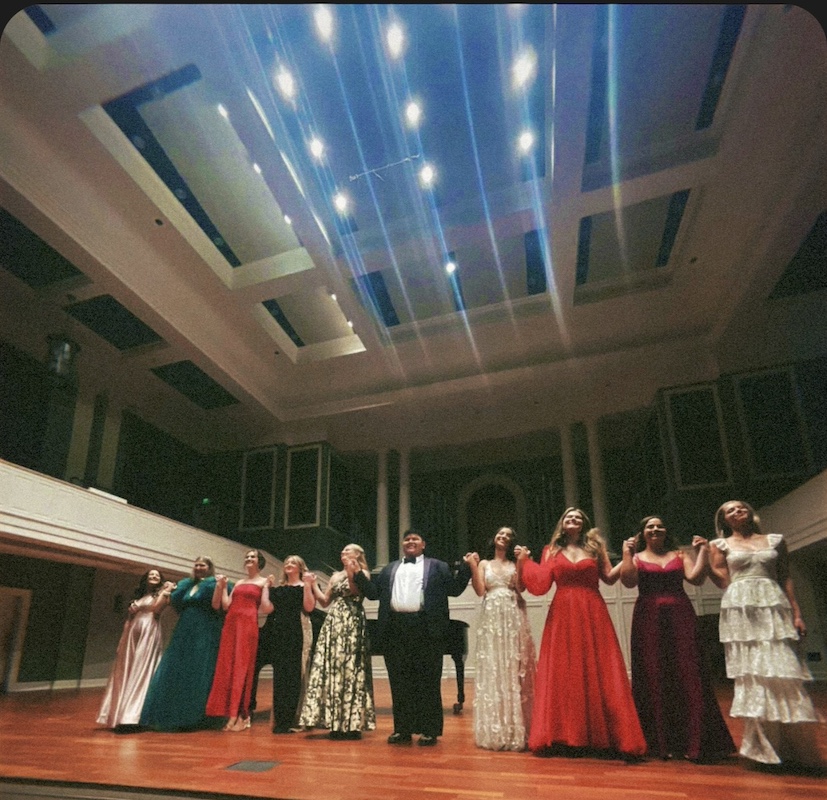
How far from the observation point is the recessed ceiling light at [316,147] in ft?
23.1

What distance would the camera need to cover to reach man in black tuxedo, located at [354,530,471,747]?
3672 millimetres

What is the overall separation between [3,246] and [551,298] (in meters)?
7.79

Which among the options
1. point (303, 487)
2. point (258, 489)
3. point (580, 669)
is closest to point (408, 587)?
point (580, 669)

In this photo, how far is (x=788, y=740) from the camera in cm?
286

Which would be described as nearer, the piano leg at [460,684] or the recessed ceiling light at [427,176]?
the piano leg at [460,684]

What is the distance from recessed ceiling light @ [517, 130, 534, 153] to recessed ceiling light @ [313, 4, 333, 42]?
7.72ft

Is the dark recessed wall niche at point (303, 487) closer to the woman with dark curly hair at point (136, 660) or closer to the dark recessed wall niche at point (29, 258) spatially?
the dark recessed wall niche at point (29, 258)

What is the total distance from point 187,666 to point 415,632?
6.71ft

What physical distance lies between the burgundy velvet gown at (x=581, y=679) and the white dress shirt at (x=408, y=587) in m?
0.85

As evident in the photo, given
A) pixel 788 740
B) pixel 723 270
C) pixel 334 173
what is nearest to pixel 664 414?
pixel 723 270

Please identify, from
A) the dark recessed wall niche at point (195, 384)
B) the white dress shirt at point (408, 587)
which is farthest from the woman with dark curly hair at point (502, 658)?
the dark recessed wall niche at point (195, 384)

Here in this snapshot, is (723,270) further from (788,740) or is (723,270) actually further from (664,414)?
(788,740)

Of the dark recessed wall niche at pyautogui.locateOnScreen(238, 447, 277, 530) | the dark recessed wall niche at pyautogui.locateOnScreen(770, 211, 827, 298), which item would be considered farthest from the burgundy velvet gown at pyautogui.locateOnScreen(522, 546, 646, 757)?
the dark recessed wall niche at pyautogui.locateOnScreen(238, 447, 277, 530)

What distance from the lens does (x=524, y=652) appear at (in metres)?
3.71
